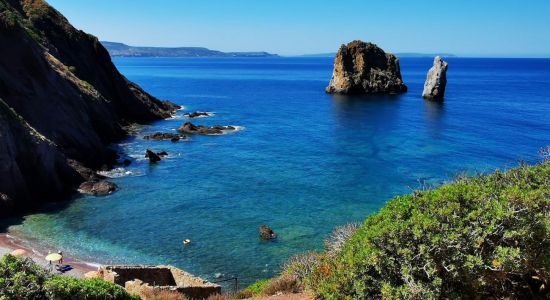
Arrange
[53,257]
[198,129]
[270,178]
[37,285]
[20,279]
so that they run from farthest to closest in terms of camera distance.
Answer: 1. [198,129]
2. [270,178]
3. [53,257]
4. [37,285]
5. [20,279]

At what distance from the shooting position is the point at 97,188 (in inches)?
1719

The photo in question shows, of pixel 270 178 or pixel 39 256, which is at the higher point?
pixel 270 178

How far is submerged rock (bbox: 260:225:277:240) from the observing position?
34.2 m

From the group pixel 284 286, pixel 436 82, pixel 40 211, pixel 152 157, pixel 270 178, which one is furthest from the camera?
pixel 436 82

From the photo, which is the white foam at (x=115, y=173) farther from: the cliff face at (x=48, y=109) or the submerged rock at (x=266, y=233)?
the submerged rock at (x=266, y=233)

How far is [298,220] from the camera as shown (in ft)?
124

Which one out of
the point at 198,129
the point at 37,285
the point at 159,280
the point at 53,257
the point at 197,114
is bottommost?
the point at 53,257

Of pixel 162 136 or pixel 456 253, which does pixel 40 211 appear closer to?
pixel 162 136

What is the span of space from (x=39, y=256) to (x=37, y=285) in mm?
18553

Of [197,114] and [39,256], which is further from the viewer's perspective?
[197,114]

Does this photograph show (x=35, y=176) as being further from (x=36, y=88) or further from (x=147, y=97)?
(x=147, y=97)

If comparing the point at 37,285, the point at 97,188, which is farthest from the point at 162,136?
the point at 37,285

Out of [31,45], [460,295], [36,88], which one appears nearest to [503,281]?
[460,295]

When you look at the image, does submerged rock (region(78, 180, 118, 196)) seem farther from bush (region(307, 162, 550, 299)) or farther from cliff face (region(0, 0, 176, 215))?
bush (region(307, 162, 550, 299))
